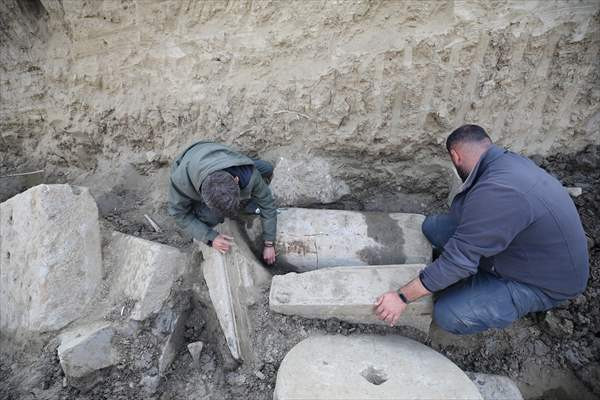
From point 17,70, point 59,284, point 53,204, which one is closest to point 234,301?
point 59,284

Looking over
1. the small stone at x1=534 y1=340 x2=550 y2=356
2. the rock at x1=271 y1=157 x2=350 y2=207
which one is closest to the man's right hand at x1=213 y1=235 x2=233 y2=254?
the rock at x1=271 y1=157 x2=350 y2=207

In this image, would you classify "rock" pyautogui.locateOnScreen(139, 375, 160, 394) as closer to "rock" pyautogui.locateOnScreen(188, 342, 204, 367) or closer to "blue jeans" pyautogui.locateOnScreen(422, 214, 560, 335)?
"rock" pyautogui.locateOnScreen(188, 342, 204, 367)

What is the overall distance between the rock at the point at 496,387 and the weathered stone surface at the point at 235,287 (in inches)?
64.3

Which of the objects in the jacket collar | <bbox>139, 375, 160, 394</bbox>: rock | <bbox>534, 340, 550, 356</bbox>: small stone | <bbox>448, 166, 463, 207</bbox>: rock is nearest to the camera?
the jacket collar

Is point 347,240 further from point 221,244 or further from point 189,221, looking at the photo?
A: point 189,221

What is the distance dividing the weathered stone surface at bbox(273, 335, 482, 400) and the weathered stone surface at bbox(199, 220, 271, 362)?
0.38 meters

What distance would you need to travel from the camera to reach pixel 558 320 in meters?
3.06

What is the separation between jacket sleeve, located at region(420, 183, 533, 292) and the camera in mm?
2287

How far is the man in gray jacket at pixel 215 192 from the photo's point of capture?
2607 mm

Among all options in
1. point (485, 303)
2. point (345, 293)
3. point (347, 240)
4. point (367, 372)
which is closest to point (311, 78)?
point (347, 240)

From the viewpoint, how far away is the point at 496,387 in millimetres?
2848

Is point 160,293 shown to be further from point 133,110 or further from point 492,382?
point 492,382

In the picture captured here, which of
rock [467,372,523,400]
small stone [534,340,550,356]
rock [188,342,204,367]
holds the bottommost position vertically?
rock [467,372,523,400]

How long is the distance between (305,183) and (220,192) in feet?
3.91
